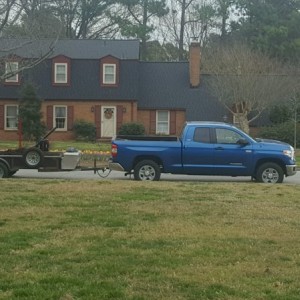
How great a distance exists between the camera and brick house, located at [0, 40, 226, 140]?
143 ft

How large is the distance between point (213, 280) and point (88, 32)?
194 feet

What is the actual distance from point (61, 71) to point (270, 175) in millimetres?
27525

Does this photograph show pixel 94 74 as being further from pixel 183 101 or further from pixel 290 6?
pixel 290 6

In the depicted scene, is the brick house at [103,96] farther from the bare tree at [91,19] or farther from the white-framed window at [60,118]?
the bare tree at [91,19]

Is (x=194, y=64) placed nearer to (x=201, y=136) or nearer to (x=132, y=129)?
(x=132, y=129)

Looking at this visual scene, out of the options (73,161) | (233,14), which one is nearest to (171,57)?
(233,14)

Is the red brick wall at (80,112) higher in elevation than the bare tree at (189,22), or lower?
lower

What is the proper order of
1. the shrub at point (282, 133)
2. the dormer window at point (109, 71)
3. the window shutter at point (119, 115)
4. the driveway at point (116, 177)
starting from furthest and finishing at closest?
the dormer window at point (109, 71) → the window shutter at point (119, 115) → the shrub at point (282, 133) → the driveway at point (116, 177)

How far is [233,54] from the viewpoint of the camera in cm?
4281

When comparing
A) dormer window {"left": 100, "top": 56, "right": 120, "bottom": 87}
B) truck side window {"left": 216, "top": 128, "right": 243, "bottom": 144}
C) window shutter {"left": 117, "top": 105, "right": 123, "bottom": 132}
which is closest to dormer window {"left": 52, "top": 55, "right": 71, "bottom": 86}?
dormer window {"left": 100, "top": 56, "right": 120, "bottom": 87}

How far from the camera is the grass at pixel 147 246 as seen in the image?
5.93 meters

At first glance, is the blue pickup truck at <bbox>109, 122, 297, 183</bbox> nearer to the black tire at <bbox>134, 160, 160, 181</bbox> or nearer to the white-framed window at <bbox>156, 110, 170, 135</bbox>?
the black tire at <bbox>134, 160, 160, 181</bbox>

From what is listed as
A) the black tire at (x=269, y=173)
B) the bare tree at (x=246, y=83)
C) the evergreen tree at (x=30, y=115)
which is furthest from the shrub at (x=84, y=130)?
the black tire at (x=269, y=173)

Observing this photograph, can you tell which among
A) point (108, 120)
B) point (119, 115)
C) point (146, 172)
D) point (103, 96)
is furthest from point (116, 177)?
point (103, 96)
